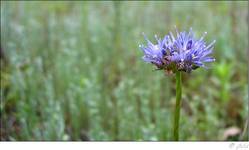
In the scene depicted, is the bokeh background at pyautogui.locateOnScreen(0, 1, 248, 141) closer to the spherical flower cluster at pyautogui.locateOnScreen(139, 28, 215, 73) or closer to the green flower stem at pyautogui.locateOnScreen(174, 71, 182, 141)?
the green flower stem at pyautogui.locateOnScreen(174, 71, 182, 141)

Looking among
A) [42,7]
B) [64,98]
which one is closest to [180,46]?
[64,98]

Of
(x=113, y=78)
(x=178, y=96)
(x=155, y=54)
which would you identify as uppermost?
(x=155, y=54)

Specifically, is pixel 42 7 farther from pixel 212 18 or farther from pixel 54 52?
pixel 212 18

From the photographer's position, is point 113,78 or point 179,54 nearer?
point 179,54

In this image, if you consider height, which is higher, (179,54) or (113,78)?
(179,54)

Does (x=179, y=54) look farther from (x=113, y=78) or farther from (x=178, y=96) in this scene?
(x=113, y=78)

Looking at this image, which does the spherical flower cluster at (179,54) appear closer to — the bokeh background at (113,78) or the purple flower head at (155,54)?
the purple flower head at (155,54)

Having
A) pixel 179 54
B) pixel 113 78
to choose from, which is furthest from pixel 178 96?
pixel 113 78
